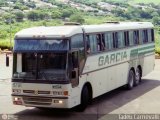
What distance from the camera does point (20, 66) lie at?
14.4 m

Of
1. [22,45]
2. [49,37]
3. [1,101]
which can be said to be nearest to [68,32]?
[49,37]

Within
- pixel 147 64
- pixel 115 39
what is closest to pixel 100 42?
pixel 115 39

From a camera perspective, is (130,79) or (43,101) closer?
(43,101)

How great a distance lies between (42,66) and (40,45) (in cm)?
69

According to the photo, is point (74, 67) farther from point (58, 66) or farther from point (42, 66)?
point (42, 66)

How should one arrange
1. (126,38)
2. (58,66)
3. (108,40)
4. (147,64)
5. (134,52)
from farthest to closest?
1. (147,64)
2. (134,52)
3. (126,38)
4. (108,40)
5. (58,66)

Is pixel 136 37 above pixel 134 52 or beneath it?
above

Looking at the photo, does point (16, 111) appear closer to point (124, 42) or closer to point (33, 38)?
point (33, 38)

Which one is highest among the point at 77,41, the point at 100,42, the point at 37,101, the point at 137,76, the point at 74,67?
the point at 77,41

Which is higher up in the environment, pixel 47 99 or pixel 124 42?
pixel 124 42

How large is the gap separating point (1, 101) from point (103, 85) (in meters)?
3.92

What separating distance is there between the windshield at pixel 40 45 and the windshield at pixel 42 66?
0.52ft

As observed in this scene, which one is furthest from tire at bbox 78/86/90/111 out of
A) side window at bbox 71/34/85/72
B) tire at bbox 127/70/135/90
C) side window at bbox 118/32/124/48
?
tire at bbox 127/70/135/90

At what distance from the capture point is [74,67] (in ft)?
46.9
